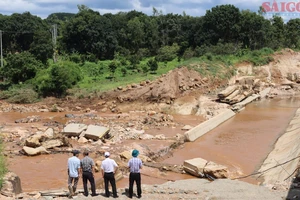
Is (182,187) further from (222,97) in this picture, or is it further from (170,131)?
(222,97)

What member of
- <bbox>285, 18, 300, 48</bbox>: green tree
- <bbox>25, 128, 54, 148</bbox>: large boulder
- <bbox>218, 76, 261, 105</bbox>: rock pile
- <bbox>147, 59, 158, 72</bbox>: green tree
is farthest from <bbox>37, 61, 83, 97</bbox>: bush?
<bbox>285, 18, 300, 48</bbox>: green tree

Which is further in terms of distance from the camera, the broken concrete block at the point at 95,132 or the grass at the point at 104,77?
the grass at the point at 104,77

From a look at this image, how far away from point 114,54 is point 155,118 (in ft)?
78.2

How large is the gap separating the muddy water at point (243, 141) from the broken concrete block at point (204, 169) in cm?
110

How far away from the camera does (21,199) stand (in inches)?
392

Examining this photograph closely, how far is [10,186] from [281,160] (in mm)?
10722

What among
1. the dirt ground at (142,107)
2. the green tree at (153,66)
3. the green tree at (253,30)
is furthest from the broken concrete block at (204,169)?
the green tree at (253,30)

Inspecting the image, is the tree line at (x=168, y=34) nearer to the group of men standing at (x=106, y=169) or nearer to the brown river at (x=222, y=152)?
the brown river at (x=222, y=152)

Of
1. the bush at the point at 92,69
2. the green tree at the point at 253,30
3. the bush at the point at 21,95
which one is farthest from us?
the green tree at the point at 253,30

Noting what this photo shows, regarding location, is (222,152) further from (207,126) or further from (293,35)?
(293,35)

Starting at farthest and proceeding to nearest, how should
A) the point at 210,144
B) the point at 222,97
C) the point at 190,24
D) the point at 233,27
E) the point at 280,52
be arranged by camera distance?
the point at 190,24 < the point at 233,27 < the point at 280,52 < the point at 222,97 < the point at 210,144

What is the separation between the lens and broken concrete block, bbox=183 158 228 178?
44.7 ft

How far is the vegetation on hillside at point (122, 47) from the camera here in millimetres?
31375

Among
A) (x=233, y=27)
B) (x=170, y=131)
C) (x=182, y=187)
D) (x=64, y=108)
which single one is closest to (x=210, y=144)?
(x=170, y=131)
